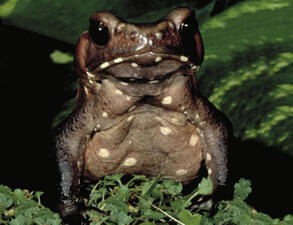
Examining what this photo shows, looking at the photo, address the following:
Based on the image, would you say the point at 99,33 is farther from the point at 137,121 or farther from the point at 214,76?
the point at 214,76

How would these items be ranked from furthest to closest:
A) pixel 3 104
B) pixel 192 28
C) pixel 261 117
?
pixel 3 104
pixel 261 117
pixel 192 28

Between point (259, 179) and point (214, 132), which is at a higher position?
point (214, 132)

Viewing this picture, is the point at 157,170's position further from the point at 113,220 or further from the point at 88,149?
the point at 113,220

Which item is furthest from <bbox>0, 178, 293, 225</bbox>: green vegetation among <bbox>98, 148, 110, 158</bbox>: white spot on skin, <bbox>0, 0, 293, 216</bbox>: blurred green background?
<bbox>0, 0, 293, 216</bbox>: blurred green background

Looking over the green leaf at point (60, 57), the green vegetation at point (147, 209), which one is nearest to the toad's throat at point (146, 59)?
the green vegetation at point (147, 209)

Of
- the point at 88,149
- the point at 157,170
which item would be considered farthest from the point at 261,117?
the point at 88,149

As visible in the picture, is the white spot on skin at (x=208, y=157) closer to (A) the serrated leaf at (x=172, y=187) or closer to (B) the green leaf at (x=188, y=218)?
(A) the serrated leaf at (x=172, y=187)

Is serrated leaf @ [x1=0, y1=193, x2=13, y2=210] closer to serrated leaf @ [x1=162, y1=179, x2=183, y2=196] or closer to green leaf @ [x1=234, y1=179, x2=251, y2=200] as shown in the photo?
serrated leaf @ [x1=162, y1=179, x2=183, y2=196]

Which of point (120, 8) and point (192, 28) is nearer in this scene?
point (192, 28)
